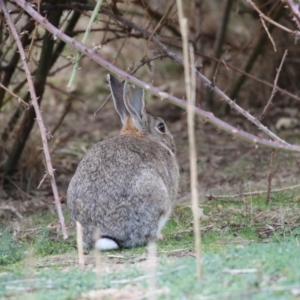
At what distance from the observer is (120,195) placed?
5.74 m

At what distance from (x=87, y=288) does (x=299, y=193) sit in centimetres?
350

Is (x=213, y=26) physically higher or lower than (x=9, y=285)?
higher

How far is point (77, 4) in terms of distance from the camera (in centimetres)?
693

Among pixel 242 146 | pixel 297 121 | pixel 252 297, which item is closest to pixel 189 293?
pixel 252 297

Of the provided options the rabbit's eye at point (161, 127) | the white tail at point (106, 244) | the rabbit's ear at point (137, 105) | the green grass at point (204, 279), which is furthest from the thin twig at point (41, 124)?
the rabbit's eye at point (161, 127)

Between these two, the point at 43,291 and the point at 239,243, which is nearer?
the point at 43,291

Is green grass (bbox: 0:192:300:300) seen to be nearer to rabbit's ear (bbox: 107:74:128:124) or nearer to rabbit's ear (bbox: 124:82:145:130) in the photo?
rabbit's ear (bbox: 124:82:145:130)

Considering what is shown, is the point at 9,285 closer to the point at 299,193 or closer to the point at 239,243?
the point at 239,243

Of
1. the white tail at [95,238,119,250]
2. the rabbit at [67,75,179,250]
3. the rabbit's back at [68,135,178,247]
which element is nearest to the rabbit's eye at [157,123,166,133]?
the rabbit at [67,75,179,250]

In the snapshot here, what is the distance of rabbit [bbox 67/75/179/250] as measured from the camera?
18.8 feet

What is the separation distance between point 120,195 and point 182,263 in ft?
4.46

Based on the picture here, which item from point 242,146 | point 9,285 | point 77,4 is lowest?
point 9,285

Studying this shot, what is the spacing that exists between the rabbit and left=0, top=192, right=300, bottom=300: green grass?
14 cm

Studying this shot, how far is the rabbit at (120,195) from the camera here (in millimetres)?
5730
